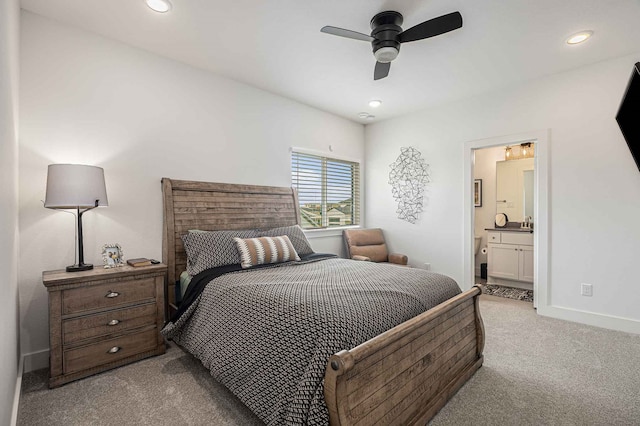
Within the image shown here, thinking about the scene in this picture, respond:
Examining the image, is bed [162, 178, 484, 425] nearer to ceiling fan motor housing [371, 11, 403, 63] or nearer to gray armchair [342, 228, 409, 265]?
gray armchair [342, 228, 409, 265]

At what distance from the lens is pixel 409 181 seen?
4781 mm

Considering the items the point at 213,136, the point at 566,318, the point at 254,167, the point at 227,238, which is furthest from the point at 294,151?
the point at 566,318

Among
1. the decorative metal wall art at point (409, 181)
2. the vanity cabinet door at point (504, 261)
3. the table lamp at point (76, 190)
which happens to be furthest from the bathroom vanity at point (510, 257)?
the table lamp at point (76, 190)

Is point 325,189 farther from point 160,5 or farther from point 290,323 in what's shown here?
point 290,323

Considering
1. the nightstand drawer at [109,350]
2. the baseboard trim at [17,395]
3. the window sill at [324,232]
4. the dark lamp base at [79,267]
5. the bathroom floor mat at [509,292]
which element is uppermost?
the window sill at [324,232]

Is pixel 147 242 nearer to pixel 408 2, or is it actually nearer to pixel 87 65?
pixel 87 65

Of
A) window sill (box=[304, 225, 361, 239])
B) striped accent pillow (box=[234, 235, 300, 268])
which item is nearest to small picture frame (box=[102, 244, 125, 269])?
striped accent pillow (box=[234, 235, 300, 268])

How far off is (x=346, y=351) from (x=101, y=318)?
1992 millimetres

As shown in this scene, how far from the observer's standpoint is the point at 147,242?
2896mm

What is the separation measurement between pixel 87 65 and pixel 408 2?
104 inches

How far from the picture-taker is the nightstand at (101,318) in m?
2.09

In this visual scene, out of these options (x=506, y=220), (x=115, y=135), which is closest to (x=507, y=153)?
(x=506, y=220)

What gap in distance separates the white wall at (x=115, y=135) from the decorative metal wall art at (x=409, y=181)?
2.20 metres

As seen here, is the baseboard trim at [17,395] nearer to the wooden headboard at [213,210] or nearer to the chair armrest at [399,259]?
the wooden headboard at [213,210]
